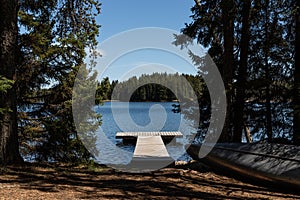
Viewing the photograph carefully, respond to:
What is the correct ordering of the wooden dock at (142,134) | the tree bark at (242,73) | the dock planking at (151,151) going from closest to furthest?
the tree bark at (242,73)
the dock planking at (151,151)
the wooden dock at (142,134)

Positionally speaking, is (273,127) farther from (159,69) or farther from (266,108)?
(159,69)

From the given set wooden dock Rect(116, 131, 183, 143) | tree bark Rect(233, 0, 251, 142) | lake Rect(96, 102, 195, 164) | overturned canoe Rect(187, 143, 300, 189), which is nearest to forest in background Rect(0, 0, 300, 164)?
tree bark Rect(233, 0, 251, 142)

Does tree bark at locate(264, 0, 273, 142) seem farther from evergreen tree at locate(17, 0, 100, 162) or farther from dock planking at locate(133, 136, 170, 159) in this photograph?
evergreen tree at locate(17, 0, 100, 162)

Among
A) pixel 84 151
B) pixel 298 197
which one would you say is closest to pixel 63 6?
pixel 84 151

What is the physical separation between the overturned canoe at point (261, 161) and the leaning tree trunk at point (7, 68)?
464 centimetres

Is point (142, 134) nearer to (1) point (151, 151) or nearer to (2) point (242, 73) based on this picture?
(1) point (151, 151)

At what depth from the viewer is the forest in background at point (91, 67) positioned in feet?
24.7

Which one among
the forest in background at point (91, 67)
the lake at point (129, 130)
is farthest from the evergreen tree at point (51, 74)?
the lake at point (129, 130)

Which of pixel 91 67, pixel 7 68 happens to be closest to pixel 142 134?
pixel 91 67

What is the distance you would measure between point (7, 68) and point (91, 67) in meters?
2.52

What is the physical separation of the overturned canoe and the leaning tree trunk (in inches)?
183

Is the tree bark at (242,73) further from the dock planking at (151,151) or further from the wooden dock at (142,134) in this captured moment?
the wooden dock at (142,134)

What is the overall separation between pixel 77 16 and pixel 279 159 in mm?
6055

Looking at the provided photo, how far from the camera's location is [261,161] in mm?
6098
